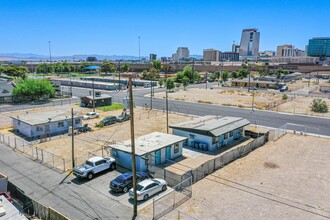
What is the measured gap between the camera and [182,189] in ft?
72.4

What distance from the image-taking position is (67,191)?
22.2 m

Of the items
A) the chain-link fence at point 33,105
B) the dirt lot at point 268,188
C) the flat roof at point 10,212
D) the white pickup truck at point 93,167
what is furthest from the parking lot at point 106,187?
the chain-link fence at point 33,105

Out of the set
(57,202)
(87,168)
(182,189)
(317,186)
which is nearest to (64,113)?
(87,168)

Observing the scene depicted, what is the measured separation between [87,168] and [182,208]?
9.70 m

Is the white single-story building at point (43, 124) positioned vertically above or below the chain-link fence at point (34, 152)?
above

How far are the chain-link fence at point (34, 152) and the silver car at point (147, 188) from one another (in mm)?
9753

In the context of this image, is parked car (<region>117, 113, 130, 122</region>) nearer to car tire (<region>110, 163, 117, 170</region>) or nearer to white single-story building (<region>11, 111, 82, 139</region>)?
white single-story building (<region>11, 111, 82, 139</region>)

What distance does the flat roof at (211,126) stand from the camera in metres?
32.7

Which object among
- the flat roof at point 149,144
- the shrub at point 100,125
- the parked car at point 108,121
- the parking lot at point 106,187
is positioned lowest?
the parking lot at point 106,187

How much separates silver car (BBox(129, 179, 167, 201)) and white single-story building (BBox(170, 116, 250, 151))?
39.1 ft

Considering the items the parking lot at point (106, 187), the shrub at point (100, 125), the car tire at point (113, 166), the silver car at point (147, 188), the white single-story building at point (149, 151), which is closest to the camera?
the silver car at point (147, 188)

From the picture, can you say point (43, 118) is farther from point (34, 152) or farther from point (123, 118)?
point (123, 118)

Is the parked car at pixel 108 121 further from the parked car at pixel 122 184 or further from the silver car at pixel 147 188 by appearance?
the silver car at pixel 147 188

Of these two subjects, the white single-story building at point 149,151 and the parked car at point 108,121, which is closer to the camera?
the white single-story building at point 149,151
